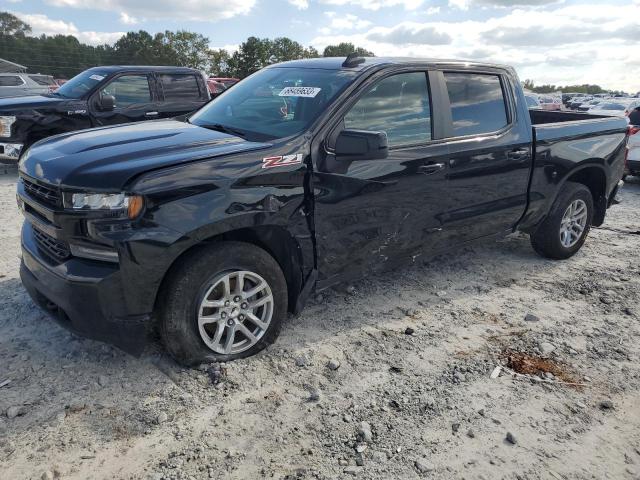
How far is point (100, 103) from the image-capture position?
795 centimetres

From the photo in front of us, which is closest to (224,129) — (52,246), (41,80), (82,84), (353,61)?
(353,61)

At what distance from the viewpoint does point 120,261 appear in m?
2.79

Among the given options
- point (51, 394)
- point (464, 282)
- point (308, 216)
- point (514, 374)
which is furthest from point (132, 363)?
point (464, 282)

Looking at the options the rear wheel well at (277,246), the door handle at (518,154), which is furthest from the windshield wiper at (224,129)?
the door handle at (518,154)

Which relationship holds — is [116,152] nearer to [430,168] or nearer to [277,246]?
[277,246]

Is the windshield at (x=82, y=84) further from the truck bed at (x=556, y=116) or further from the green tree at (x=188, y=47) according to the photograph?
the green tree at (x=188, y=47)

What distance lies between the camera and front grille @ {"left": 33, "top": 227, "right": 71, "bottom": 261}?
298cm

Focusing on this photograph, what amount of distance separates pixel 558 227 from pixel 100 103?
646 centimetres

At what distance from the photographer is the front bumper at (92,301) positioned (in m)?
2.81

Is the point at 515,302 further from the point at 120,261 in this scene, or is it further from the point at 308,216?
the point at 120,261

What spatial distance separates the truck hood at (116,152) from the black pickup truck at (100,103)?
471 cm

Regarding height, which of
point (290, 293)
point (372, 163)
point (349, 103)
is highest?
point (349, 103)

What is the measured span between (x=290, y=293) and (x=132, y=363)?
1.09m

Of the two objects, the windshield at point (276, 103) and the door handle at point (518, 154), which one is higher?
the windshield at point (276, 103)
